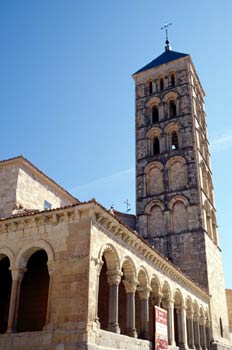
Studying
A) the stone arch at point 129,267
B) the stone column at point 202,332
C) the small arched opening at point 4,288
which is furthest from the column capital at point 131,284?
the stone column at point 202,332

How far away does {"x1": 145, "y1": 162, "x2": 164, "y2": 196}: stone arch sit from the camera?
26250mm

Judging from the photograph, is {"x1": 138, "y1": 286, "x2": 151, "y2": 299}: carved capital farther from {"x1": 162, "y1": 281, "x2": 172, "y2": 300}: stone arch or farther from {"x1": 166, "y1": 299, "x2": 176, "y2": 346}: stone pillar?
{"x1": 166, "y1": 299, "x2": 176, "y2": 346}: stone pillar

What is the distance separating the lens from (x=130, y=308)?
509 inches

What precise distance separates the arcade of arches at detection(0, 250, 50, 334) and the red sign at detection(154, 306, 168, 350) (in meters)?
3.88

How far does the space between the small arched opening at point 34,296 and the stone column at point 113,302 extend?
9.95 ft

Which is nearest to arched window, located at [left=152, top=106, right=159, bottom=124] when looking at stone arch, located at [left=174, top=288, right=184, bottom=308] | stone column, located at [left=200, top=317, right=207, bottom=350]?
stone column, located at [left=200, top=317, right=207, bottom=350]

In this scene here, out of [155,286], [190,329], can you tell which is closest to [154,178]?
[190,329]

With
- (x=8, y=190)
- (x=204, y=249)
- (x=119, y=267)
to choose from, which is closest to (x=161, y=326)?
(x=119, y=267)

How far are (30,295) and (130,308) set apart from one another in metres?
3.84

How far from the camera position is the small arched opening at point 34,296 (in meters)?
13.8

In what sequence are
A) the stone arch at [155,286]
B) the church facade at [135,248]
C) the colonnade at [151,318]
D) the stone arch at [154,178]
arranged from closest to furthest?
the church facade at [135,248] → the colonnade at [151,318] → the stone arch at [155,286] → the stone arch at [154,178]

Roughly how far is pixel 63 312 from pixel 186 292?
32.5ft

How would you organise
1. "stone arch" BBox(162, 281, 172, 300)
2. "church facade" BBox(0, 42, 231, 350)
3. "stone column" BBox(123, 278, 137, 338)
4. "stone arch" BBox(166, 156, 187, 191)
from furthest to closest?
"stone arch" BBox(166, 156, 187, 191), "stone arch" BBox(162, 281, 172, 300), "stone column" BBox(123, 278, 137, 338), "church facade" BBox(0, 42, 231, 350)

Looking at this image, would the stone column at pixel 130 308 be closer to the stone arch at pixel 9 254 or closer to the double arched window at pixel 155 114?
the stone arch at pixel 9 254
